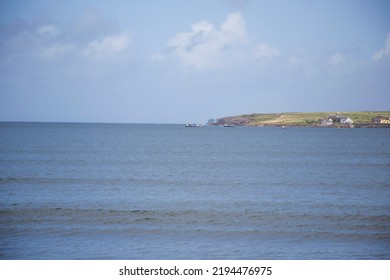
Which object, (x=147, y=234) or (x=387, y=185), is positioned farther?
(x=387, y=185)

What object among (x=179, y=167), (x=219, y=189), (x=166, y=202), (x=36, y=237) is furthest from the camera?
(x=179, y=167)

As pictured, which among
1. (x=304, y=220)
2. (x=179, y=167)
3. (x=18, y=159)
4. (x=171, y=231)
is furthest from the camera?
(x=18, y=159)

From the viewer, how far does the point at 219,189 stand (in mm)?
34031

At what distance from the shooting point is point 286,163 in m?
53.2

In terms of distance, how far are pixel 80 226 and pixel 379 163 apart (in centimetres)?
4129

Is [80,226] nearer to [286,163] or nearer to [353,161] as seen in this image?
A: [286,163]

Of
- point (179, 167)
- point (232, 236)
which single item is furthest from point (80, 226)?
point (179, 167)

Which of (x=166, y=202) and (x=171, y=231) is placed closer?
(x=171, y=231)

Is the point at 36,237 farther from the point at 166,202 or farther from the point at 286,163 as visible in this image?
the point at 286,163

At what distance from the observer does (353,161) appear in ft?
184

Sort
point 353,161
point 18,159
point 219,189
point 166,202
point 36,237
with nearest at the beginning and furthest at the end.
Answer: point 36,237 < point 166,202 < point 219,189 < point 18,159 < point 353,161

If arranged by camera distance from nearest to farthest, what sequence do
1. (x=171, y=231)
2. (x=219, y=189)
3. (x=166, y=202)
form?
(x=171, y=231) → (x=166, y=202) → (x=219, y=189)

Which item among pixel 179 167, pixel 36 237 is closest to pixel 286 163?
pixel 179 167

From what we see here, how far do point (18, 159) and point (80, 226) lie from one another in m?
33.5
